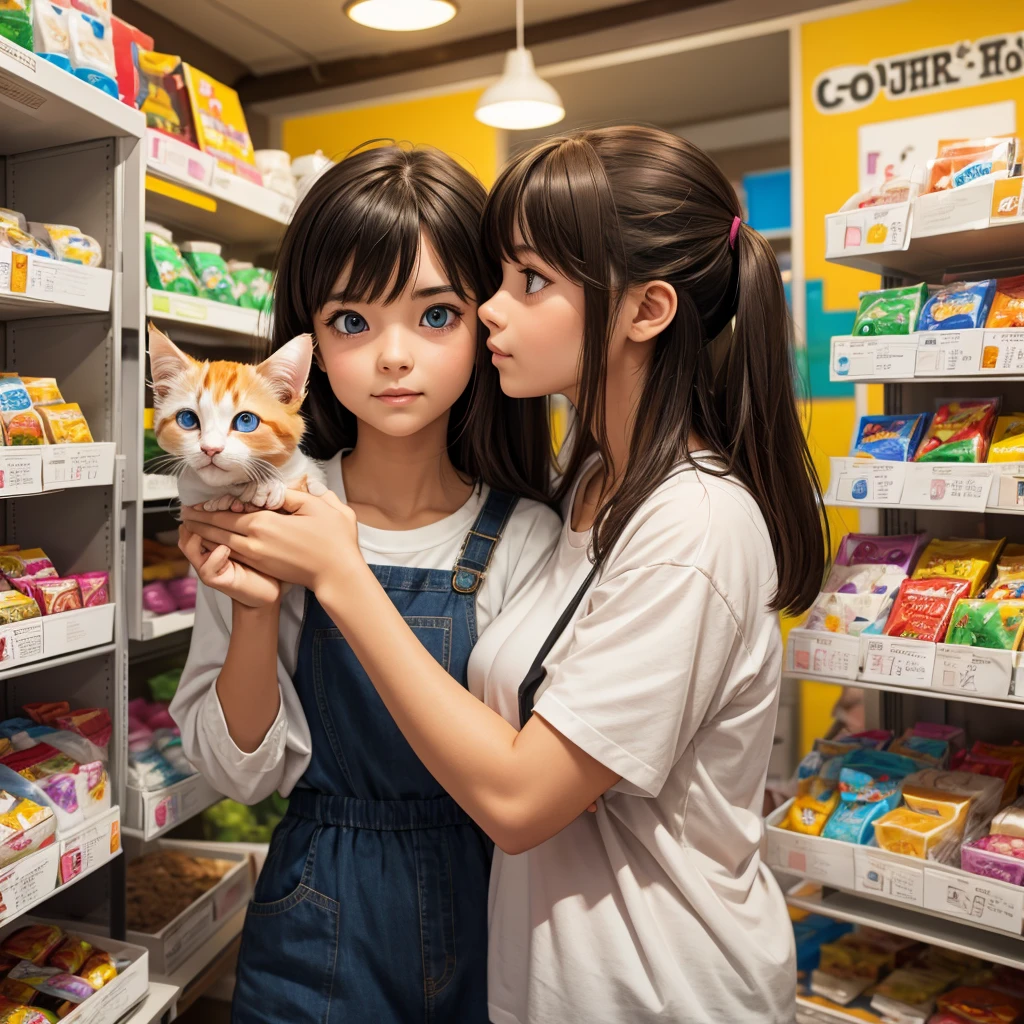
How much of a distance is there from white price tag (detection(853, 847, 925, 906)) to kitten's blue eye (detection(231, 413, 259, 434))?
1.46 meters

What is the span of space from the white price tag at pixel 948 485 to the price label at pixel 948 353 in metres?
0.19

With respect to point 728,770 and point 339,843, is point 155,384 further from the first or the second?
point 728,770

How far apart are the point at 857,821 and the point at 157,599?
65.0 inches

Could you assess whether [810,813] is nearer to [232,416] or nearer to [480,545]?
[480,545]

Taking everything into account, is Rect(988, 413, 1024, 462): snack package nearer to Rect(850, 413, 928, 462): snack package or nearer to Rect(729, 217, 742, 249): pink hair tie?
Rect(850, 413, 928, 462): snack package

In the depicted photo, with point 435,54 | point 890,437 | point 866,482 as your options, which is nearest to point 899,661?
point 866,482

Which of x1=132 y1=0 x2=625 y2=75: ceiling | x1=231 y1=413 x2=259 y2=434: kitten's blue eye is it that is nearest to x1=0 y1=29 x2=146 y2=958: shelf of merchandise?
x1=231 y1=413 x2=259 y2=434: kitten's blue eye

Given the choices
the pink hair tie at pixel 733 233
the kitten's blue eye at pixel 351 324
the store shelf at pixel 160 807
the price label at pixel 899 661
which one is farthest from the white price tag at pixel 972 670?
the store shelf at pixel 160 807

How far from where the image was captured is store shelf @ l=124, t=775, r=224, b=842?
6.50 ft

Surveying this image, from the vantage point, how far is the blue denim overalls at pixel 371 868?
4.41ft

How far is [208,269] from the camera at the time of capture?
2420mm

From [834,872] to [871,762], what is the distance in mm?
270

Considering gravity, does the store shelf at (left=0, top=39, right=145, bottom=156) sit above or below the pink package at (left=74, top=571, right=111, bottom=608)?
above

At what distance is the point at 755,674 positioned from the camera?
1.18 metres
